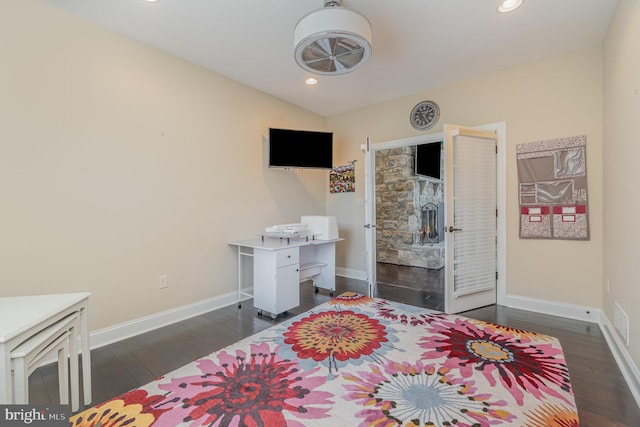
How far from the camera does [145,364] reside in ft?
6.89

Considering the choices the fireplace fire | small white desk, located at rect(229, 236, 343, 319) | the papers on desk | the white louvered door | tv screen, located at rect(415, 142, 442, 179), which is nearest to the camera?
small white desk, located at rect(229, 236, 343, 319)

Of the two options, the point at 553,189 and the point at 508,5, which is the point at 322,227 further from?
the point at 508,5

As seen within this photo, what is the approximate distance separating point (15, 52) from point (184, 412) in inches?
104

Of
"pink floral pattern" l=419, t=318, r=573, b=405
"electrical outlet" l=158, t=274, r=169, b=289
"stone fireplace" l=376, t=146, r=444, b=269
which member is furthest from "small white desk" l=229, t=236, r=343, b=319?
"stone fireplace" l=376, t=146, r=444, b=269

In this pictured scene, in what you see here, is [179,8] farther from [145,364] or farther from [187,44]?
[145,364]

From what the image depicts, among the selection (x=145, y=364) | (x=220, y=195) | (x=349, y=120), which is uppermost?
(x=349, y=120)

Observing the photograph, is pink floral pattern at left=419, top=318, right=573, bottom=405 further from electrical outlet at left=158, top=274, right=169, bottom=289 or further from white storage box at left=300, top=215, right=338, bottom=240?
electrical outlet at left=158, top=274, right=169, bottom=289

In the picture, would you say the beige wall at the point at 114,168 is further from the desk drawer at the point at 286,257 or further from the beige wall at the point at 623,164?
the beige wall at the point at 623,164

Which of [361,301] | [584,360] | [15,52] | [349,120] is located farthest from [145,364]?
[349,120]

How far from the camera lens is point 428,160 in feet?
20.7

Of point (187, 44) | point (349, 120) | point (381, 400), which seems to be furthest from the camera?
point (349, 120)

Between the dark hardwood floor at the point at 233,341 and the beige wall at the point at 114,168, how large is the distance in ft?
1.11

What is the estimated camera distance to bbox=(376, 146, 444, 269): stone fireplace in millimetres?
5793

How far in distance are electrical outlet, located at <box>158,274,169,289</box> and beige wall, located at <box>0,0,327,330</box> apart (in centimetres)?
4
